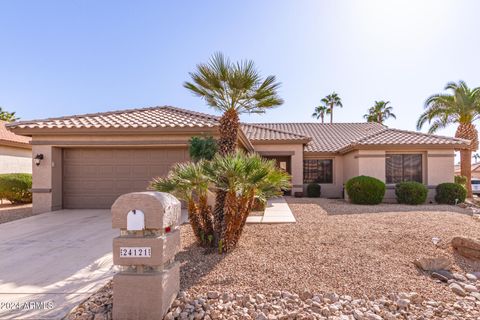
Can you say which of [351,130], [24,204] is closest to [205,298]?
[24,204]

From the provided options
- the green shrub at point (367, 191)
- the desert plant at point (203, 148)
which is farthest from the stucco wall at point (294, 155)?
the desert plant at point (203, 148)

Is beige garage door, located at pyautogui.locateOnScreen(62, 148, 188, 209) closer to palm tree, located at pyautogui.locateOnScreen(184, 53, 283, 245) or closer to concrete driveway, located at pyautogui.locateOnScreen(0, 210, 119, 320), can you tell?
concrete driveway, located at pyautogui.locateOnScreen(0, 210, 119, 320)

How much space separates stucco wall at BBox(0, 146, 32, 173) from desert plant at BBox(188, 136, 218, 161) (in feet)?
47.7

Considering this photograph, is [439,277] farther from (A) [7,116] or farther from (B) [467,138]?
(A) [7,116]

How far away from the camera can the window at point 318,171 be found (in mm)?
19141

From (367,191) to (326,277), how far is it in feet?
32.4

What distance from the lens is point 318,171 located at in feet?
63.1

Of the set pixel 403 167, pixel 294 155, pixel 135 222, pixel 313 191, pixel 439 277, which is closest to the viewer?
pixel 135 222

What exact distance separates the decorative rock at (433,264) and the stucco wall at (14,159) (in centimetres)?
2114

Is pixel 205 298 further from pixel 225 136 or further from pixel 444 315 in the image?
pixel 225 136

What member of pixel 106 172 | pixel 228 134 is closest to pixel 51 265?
pixel 228 134

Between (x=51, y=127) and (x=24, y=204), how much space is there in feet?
23.4

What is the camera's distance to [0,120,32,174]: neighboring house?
54.7 feet

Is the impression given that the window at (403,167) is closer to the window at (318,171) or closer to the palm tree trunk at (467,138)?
the window at (318,171)
